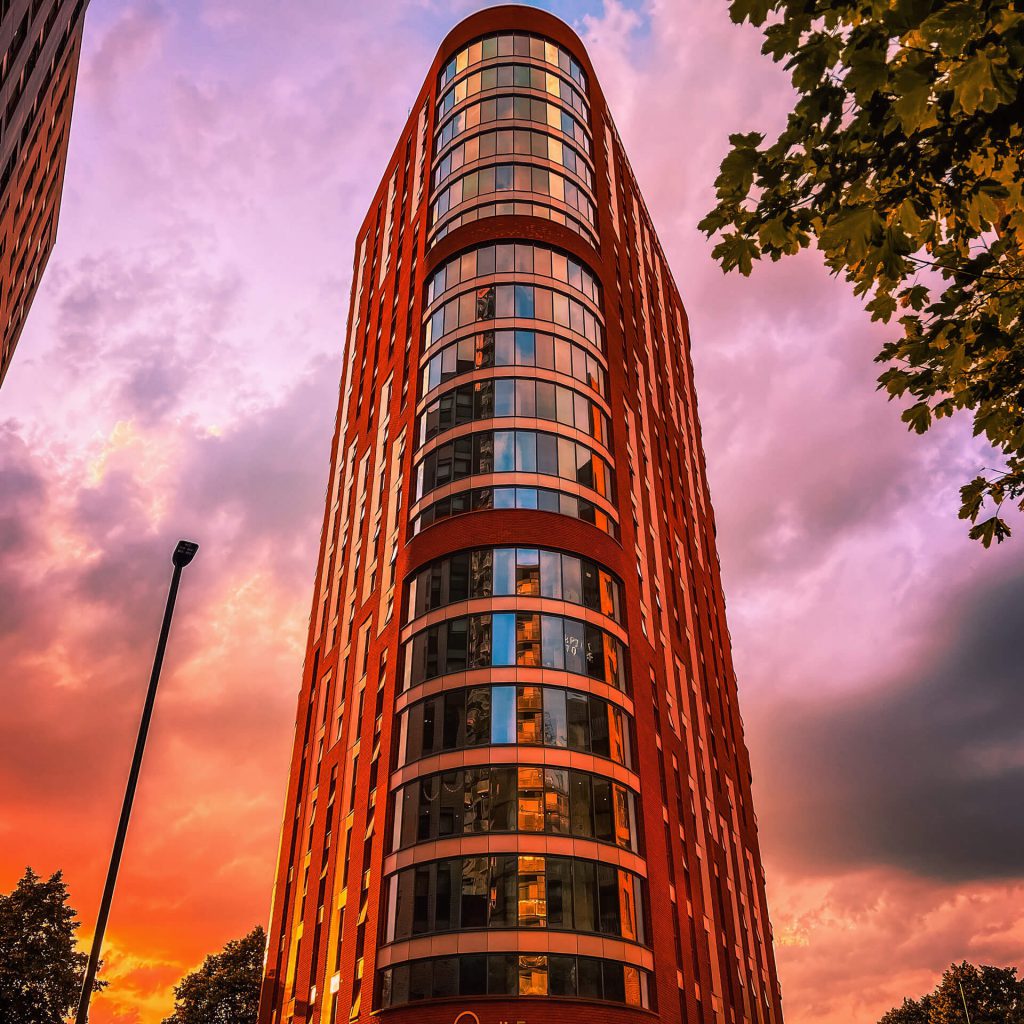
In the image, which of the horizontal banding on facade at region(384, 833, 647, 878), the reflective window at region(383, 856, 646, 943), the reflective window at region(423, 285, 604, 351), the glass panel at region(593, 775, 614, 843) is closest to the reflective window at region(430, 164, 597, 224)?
the reflective window at region(423, 285, 604, 351)

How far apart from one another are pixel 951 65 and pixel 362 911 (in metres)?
35.3

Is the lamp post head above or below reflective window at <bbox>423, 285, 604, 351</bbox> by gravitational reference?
below

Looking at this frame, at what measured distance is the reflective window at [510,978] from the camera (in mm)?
29719

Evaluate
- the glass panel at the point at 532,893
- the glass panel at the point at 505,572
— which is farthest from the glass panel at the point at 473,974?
the glass panel at the point at 505,572

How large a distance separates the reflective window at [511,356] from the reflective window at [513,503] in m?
6.79

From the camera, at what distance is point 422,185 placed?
189ft

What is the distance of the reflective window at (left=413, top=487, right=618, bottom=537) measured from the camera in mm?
40250

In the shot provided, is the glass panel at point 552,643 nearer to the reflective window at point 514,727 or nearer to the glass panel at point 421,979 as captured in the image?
the reflective window at point 514,727

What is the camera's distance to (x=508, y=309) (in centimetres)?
4553

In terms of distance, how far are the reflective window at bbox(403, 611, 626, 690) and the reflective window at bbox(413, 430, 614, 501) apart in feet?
24.4

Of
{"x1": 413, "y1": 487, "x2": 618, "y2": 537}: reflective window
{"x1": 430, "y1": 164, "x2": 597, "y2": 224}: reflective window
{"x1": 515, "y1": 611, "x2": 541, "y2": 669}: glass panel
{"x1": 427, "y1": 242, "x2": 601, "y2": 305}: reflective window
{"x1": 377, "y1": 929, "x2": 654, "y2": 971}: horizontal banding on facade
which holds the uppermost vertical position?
{"x1": 430, "y1": 164, "x2": 597, "y2": 224}: reflective window

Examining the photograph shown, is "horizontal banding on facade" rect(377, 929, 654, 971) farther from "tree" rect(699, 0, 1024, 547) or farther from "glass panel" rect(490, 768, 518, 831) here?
"tree" rect(699, 0, 1024, 547)

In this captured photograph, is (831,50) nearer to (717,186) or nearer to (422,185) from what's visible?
(717,186)

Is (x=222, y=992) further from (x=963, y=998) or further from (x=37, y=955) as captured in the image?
(x=963, y=998)
